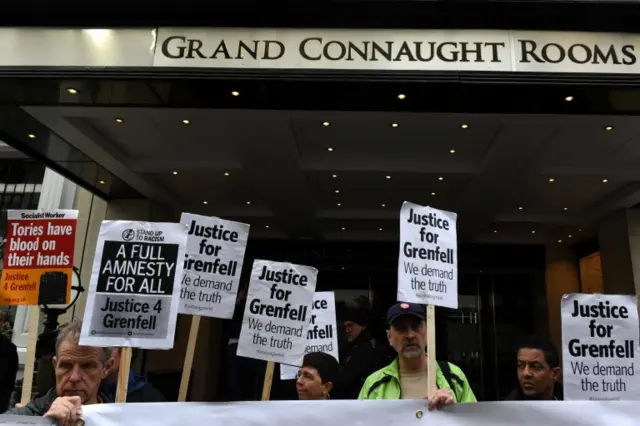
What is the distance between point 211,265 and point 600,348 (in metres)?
2.25

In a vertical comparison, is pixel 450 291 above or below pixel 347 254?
below

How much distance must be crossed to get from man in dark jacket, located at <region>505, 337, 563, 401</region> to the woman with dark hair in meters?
1.23

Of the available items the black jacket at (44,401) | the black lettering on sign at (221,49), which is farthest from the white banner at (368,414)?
the black lettering on sign at (221,49)

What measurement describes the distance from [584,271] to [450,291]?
11845mm

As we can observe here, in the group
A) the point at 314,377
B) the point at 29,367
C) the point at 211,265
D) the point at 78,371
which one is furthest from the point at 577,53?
the point at 29,367

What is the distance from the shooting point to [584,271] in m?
13.1

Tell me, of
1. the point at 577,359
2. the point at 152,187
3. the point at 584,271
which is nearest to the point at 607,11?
the point at 577,359

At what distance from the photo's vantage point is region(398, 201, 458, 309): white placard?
278 centimetres

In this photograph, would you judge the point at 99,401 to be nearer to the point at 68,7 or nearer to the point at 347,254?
the point at 68,7

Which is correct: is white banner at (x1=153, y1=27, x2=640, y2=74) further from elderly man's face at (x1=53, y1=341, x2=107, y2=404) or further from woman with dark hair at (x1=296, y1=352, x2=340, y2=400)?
elderly man's face at (x1=53, y1=341, x2=107, y2=404)

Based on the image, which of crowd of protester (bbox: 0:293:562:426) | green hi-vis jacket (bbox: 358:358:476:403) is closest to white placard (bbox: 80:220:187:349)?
crowd of protester (bbox: 0:293:562:426)

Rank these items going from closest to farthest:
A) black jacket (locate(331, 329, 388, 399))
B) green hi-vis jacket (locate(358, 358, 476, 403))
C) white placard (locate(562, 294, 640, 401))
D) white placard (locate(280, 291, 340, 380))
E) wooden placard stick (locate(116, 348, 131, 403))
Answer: wooden placard stick (locate(116, 348, 131, 403)) < white placard (locate(562, 294, 640, 401)) < green hi-vis jacket (locate(358, 358, 476, 403)) < white placard (locate(280, 291, 340, 380)) < black jacket (locate(331, 329, 388, 399))

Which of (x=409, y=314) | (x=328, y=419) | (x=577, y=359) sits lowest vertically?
(x=328, y=419)

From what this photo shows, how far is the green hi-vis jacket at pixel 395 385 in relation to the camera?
3357mm
